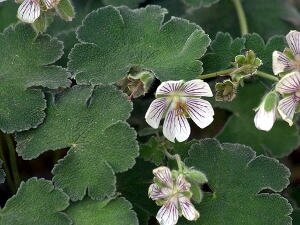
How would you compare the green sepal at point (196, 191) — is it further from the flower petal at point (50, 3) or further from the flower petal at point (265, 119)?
the flower petal at point (50, 3)

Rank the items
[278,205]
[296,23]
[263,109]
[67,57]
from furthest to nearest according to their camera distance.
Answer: [296,23], [67,57], [278,205], [263,109]

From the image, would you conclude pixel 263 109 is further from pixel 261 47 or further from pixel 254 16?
pixel 254 16

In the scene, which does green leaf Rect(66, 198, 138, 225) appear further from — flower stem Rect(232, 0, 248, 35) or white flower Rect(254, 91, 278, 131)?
flower stem Rect(232, 0, 248, 35)

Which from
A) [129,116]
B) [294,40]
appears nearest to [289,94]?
[294,40]

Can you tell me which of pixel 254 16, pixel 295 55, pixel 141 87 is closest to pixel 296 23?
pixel 254 16

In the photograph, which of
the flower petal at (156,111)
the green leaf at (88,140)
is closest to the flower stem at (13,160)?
the green leaf at (88,140)

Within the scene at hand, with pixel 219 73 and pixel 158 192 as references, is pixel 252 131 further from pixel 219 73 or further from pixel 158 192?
pixel 158 192

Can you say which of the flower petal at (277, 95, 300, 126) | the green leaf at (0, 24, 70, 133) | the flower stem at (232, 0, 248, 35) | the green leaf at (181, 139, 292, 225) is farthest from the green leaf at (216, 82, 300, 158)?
the green leaf at (0, 24, 70, 133)
